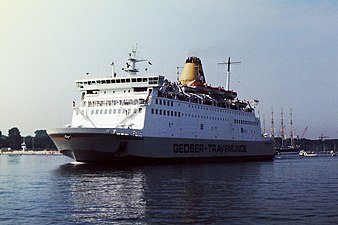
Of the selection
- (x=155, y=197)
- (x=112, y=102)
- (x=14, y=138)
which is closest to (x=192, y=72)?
(x=112, y=102)

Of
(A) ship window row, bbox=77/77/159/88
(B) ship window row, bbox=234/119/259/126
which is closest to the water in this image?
(A) ship window row, bbox=77/77/159/88

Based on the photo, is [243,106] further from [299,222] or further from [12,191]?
[299,222]

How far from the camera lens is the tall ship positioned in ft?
142

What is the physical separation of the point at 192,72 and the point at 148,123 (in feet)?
70.2

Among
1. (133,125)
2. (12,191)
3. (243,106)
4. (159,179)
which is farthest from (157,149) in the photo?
(243,106)

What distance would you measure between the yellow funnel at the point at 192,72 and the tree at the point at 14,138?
137 metres

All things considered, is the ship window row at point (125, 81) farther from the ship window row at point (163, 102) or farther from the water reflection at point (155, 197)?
the water reflection at point (155, 197)

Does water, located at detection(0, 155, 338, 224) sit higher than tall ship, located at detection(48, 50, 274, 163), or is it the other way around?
tall ship, located at detection(48, 50, 274, 163)

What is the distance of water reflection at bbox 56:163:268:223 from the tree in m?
162

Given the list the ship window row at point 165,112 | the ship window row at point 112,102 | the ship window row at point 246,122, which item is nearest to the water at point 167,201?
the ship window row at point 112,102

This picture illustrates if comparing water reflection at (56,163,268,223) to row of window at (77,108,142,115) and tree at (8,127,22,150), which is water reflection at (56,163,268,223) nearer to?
row of window at (77,108,142,115)

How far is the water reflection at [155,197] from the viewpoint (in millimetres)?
19234

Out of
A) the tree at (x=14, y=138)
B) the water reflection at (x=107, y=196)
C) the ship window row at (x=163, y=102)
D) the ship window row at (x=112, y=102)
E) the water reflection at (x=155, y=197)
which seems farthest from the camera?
the tree at (x=14, y=138)

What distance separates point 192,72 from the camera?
6638cm
